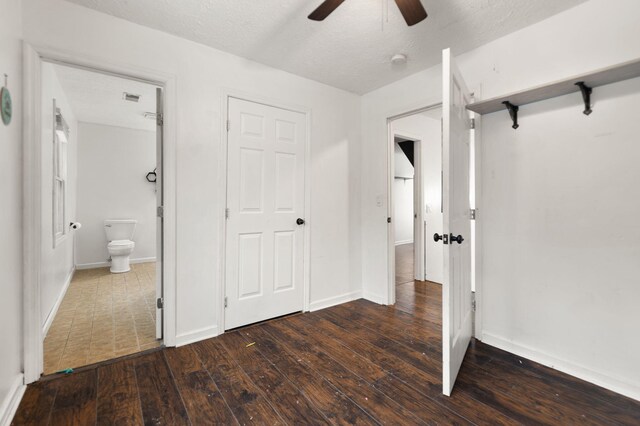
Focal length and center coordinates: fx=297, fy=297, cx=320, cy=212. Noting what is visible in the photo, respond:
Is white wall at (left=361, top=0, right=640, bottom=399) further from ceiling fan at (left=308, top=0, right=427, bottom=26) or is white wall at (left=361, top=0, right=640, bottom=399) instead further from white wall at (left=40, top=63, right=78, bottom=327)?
white wall at (left=40, top=63, right=78, bottom=327)

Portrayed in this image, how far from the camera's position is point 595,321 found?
6.01 ft

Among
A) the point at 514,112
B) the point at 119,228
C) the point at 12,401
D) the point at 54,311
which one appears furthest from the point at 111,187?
the point at 514,112

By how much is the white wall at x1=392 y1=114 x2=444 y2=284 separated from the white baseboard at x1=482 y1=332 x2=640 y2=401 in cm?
184

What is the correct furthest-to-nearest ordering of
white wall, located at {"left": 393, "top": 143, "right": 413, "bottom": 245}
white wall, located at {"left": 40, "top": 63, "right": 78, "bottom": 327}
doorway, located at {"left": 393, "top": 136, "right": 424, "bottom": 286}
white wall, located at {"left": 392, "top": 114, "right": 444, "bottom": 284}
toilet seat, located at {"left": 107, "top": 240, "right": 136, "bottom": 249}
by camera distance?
white wall, located at {"left": 393, "top": 143, "right": 413, "bottom": 245} < toilet seat, located at {"left": 107, "top": 240, "right": 136, "bottom": 249} < doorway, located at {"left": 393, "top": 136, "right": 424, "bottom": 286} < white wall, located at {"left": 392, "top": 114, "right": 444, "bottom": 284} < white wall, located at {"left": 40, "top": 63, "right": 78, "bottom": 327}

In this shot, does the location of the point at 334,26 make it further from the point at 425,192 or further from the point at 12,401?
the point at 12,401

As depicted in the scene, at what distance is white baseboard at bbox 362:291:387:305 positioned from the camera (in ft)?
10.6

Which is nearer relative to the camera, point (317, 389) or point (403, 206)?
point (317, 389)

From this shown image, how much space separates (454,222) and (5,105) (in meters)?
2.52

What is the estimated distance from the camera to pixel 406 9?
4.88ft

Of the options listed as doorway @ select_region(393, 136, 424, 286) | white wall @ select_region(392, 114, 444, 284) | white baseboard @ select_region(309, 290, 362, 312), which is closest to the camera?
white baseboard @ select_region(309, 290, 362, 312)

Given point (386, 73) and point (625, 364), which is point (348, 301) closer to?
point (625, 364)

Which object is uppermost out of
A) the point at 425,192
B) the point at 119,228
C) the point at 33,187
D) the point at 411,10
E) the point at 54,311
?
the point at 411,10

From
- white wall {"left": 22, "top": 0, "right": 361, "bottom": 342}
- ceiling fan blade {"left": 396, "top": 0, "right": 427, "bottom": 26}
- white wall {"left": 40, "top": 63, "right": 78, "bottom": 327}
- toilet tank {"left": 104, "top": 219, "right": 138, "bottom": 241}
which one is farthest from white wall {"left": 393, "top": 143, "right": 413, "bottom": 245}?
white wall {"left": 40, "top": 63, "right": 78, "bottom": 327}

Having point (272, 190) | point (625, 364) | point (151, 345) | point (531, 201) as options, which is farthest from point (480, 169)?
point (151, 345)
